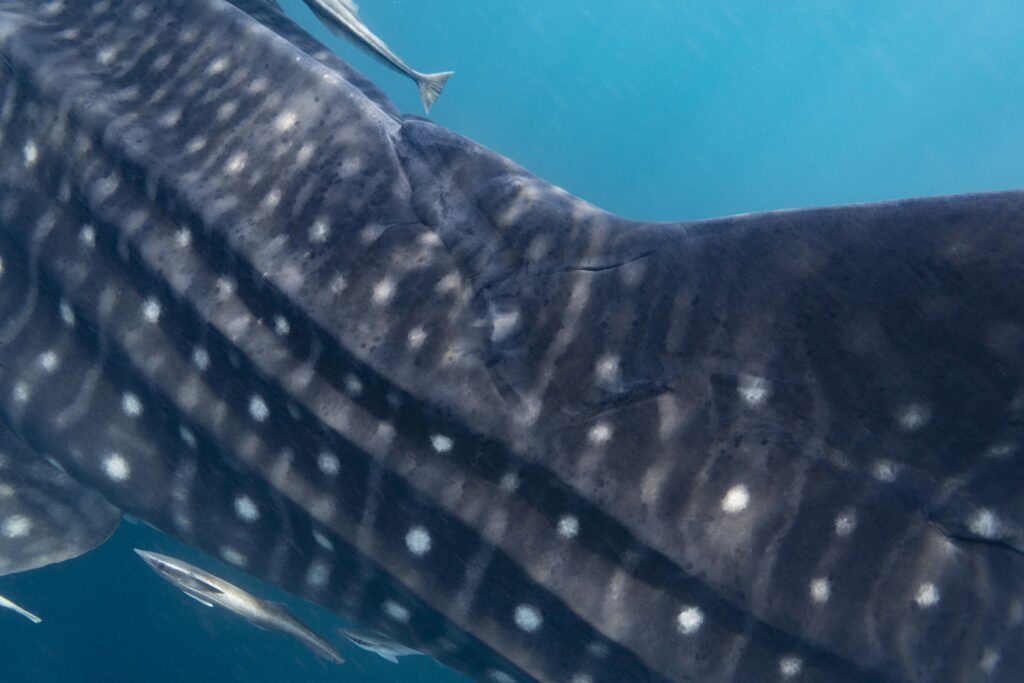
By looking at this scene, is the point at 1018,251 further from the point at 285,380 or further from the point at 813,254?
the point at 285,380

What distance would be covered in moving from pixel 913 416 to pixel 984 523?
0.35 m

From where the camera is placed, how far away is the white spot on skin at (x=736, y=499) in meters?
2.08

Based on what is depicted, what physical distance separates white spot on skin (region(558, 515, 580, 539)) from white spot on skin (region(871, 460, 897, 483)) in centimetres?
85

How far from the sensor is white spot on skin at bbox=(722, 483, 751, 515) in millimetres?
2078

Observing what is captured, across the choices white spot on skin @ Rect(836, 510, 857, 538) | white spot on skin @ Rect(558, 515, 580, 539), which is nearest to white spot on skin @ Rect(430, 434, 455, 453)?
white spot on skin @ Rect(558, 515, 580, 539)

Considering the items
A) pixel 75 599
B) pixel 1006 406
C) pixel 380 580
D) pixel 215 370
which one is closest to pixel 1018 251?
pixel 1006 406

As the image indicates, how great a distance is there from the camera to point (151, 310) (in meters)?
A: 2.76

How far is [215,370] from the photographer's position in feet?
8.73

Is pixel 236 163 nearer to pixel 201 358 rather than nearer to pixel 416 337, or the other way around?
pixel 201 358

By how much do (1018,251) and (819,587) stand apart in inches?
40.4

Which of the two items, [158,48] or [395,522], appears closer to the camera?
[395,522]

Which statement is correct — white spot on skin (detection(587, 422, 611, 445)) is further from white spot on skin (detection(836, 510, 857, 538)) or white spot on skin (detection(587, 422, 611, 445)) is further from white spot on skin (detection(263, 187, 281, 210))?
white spot on skin (detection(263, 187, 281, 210))

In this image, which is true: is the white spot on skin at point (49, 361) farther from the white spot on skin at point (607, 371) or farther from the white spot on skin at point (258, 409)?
the white spot on skin at point (607, 371)

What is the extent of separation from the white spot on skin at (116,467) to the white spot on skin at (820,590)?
2.53 metres
